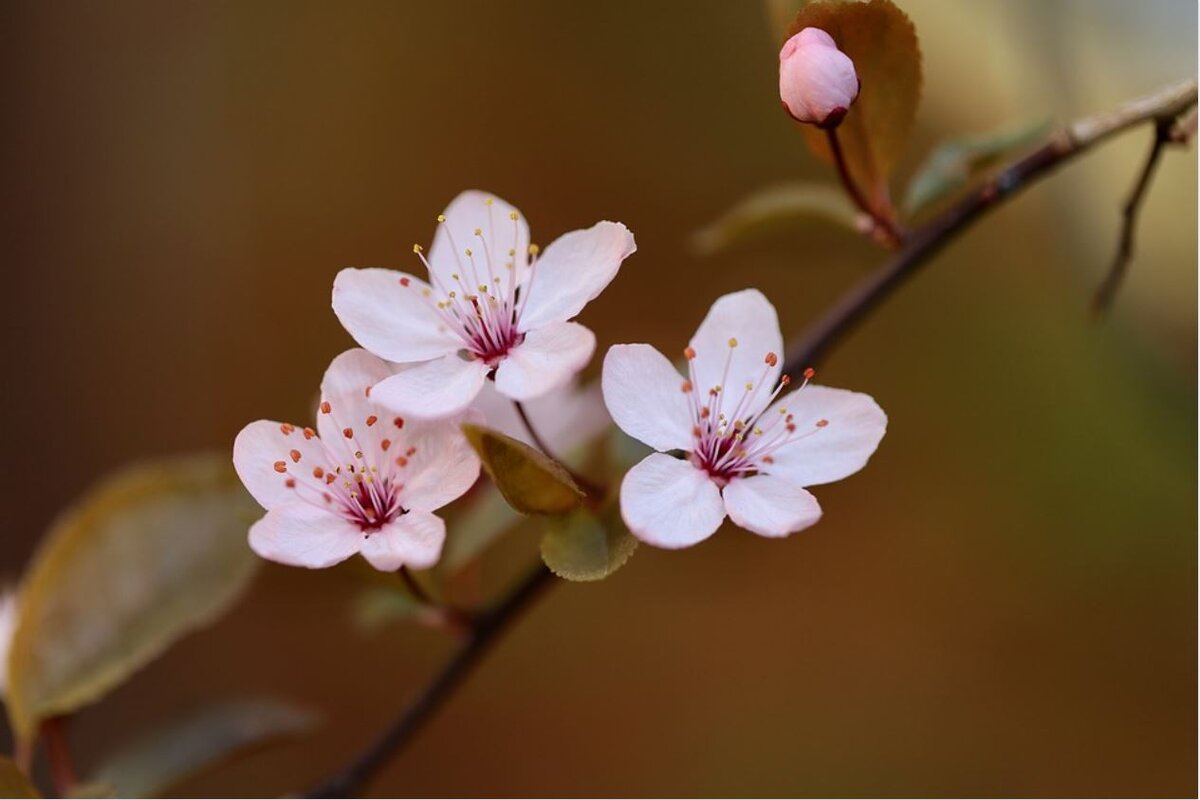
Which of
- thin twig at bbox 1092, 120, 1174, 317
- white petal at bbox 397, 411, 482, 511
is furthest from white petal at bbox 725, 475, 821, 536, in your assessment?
thin twig at bbox 1092, 120, 1174, 317

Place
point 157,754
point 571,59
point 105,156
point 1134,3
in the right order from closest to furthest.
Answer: point 157,754
point 1134,3
point 571,59
point 105,156

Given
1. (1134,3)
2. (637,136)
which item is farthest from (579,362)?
(637,136)

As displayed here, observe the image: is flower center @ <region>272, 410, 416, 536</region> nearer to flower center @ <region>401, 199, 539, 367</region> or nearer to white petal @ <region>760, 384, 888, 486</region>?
flower center @ <region>401, 199, 539, 367</region>

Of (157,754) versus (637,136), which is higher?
(637,136)

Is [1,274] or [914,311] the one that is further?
[1,274]

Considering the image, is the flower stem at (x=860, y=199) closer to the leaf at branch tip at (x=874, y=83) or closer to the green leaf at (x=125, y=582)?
the leaf at branch tip at (x=874, y=83)

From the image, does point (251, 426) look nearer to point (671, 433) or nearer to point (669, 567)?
point (671, 433)

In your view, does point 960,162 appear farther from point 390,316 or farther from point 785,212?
point 390,316
